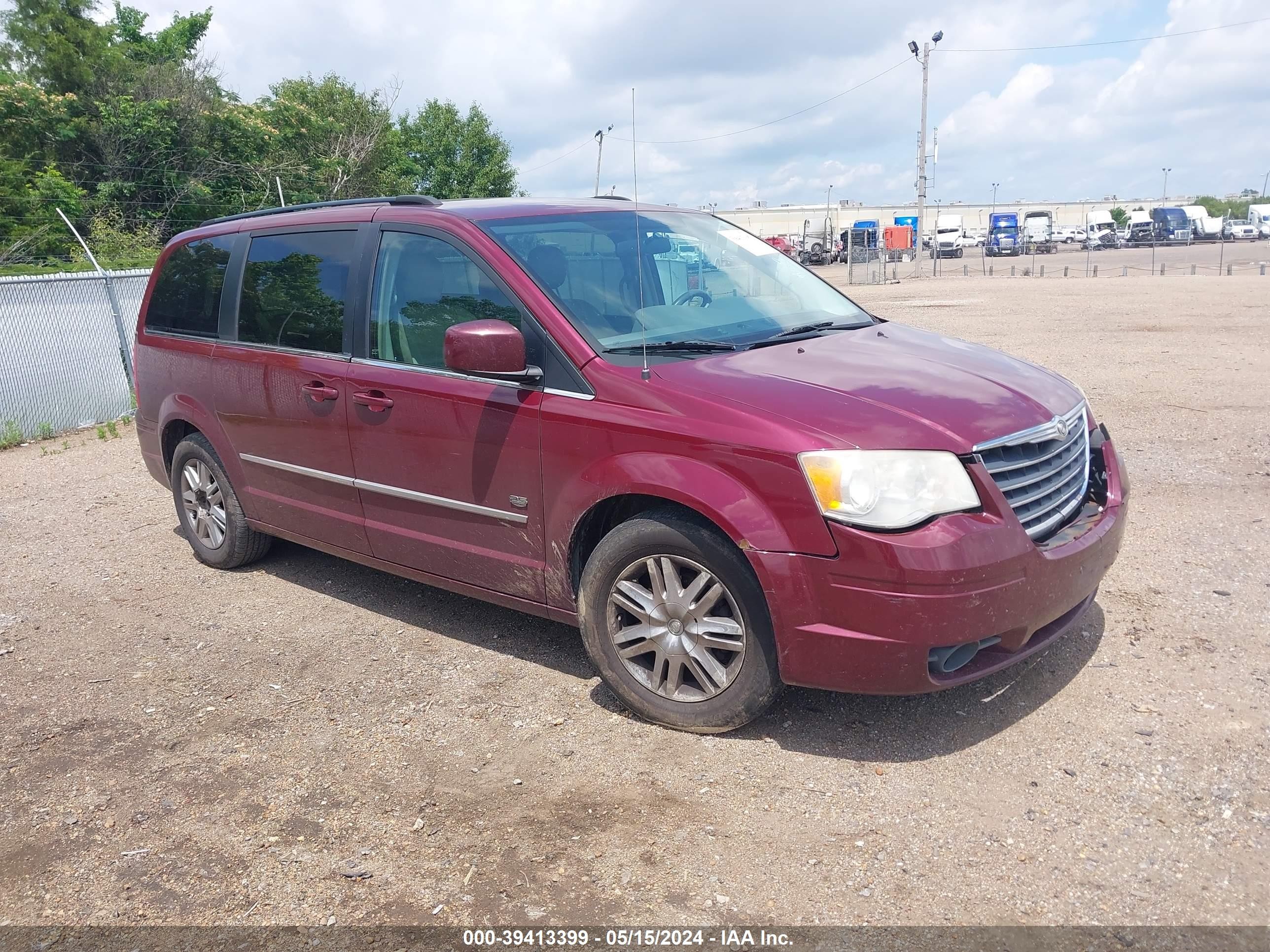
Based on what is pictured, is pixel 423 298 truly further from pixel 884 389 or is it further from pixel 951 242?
pixel 951 242

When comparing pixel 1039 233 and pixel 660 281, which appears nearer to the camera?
pixel 660 281

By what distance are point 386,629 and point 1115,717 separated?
3.23 m

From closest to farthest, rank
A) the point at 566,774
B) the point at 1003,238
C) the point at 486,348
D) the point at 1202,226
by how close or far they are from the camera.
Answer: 1. the point at 566,774
2. the point at 486,348
3. the point at 1003,238
4. the point at 1202,226

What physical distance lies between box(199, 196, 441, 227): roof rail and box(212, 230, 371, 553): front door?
0.70 ft

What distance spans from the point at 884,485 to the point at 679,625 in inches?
35.5

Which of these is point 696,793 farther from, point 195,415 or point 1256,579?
point 195,415

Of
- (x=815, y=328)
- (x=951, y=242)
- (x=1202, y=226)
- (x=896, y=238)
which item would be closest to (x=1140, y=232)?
(x=1202, y=226)

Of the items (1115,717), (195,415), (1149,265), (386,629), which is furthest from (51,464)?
(1149,265)

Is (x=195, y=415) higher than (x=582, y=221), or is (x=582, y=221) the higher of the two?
(x=582, y=221)

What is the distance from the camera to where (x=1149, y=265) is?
43344mm

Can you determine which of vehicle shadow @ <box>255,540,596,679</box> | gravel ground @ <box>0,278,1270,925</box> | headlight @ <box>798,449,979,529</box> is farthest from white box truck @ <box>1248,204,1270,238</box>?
headlight @ <box>798,449,979,529</box>

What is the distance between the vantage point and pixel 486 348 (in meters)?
3.76

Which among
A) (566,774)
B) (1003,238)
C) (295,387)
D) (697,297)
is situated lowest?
(566,774)

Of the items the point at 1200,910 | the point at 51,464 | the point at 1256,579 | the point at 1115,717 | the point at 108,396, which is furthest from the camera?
the point at 108,396
